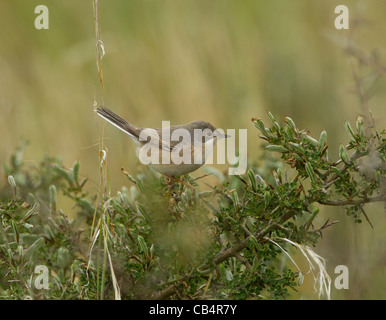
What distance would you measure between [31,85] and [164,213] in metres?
3.74

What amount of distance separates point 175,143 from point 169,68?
1.89 meters

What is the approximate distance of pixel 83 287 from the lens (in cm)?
278

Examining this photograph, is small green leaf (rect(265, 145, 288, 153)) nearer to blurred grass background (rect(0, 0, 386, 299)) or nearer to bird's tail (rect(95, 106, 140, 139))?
bird's tail (rect(95, 106, 140, 139))

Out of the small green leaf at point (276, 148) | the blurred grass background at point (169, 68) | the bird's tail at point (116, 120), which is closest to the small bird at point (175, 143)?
the bird's tail at point (116, 120)

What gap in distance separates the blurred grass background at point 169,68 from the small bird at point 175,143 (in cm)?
78

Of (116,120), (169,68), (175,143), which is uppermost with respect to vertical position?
(169,68)

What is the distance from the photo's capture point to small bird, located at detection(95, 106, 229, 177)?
12.6 ft

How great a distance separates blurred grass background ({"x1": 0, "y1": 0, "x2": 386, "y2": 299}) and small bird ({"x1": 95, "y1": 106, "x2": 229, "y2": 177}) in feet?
2.55

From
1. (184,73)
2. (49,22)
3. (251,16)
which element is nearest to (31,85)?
(49,22)

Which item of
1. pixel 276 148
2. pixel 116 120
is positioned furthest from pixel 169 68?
pixel 276 148

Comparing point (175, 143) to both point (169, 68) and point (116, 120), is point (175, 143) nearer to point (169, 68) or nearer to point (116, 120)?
point (116, 120)

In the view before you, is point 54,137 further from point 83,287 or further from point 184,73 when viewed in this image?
point 83,287

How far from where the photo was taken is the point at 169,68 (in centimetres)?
593

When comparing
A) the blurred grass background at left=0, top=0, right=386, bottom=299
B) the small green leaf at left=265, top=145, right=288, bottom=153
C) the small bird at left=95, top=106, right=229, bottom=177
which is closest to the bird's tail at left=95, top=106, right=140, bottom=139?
the small bird at left=95, top=106, right=229, bottom=177
